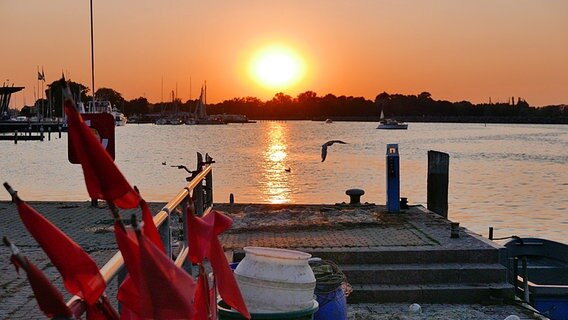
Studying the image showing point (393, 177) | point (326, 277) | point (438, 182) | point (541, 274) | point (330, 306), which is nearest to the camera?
point (330, 306)

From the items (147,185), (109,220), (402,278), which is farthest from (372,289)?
(147,185)

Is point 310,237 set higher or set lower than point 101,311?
lower

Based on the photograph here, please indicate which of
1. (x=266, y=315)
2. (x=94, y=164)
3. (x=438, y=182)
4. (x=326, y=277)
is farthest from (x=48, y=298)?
(x=438, y=182)

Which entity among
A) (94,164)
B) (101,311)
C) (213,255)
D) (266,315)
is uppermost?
(94,164)

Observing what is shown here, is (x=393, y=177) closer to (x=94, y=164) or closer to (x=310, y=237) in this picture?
(x=310, y=237)

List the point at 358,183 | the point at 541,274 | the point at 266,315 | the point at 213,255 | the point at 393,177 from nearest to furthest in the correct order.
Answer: the point at 213,255
the point at 266,315
the point at 541,274
the point at 393,177
the point at 358,183

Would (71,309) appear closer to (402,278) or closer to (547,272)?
(402,278)

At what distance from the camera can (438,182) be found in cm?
1698

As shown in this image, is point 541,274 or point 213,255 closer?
point 213,255

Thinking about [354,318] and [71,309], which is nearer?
[71,309]

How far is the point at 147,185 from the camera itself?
43469 mm

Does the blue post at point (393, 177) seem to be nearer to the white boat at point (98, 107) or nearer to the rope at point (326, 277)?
the white boat at point (98, 107)

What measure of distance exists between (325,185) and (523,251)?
2949 cm

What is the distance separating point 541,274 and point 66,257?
520 inches
